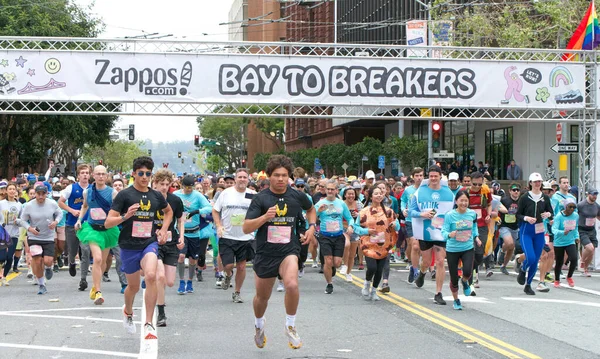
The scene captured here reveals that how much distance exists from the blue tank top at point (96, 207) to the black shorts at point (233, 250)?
1675 mm

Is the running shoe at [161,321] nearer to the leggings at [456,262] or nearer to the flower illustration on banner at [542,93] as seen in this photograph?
the leggings at [456,262]

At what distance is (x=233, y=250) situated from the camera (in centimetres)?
1245

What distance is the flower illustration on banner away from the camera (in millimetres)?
18406

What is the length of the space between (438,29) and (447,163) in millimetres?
13948

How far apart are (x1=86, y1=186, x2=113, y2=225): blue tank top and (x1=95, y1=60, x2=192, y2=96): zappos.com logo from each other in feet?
18.1

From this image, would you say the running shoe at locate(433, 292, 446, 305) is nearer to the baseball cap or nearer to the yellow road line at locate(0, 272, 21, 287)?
the baseball cap

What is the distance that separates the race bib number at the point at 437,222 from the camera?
1291 centimetres

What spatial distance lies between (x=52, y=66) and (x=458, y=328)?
10.6 meters

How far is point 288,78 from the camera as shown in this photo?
17953 mm

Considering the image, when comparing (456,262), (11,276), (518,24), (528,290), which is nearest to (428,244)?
(456,262)

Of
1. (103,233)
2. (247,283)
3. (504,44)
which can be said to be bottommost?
(247,283)

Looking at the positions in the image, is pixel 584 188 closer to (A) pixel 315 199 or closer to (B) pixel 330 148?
(A) pixel 315 199

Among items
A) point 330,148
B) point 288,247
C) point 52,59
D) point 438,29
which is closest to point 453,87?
point 52,59

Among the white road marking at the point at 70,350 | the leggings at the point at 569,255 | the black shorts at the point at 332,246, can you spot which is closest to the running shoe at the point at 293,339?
the white road marking at the point at 70,350
